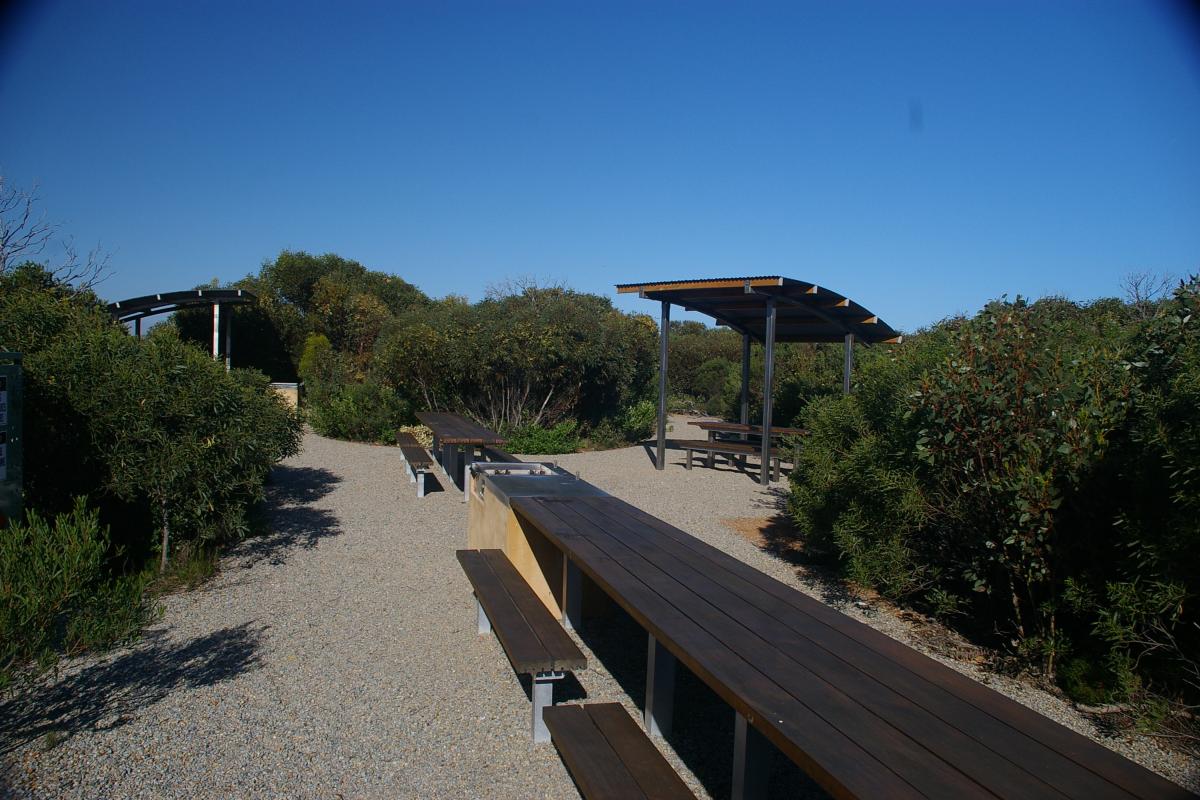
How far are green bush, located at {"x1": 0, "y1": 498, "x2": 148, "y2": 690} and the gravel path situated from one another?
1.69 feet

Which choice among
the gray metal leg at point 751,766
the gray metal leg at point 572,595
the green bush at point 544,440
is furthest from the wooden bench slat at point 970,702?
the green bush at point 544,440

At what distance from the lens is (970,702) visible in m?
2.44

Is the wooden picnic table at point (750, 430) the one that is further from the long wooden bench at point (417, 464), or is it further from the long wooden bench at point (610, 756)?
the long wooden bench at point (610, 756)

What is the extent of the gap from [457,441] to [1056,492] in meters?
7.48

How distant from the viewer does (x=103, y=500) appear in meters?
6.64

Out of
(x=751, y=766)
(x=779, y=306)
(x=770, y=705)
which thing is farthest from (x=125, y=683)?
(x=779, y=306)

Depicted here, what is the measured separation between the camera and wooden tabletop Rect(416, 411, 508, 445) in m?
10.6

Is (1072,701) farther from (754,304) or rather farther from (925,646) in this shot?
(754,304)

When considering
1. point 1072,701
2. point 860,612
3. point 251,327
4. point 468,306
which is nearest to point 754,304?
point 468,306

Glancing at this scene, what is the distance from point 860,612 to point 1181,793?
4.43 metres

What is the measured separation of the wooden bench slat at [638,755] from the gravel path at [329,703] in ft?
1.19

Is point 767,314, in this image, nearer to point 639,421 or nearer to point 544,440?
point 544,440

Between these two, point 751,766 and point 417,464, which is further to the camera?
point 417,464

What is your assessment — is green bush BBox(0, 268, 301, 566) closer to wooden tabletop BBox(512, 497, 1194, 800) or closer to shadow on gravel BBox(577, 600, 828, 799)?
shadow on gravel BBox(577, 600, 828, 799)
